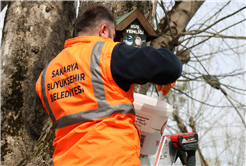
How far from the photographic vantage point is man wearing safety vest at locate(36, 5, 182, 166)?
1325 millimetres

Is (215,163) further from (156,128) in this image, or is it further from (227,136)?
(156,128)

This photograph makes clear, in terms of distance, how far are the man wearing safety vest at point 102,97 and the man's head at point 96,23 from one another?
21 cm

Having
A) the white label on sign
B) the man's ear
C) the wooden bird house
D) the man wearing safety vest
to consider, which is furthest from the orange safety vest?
the wooden bird house

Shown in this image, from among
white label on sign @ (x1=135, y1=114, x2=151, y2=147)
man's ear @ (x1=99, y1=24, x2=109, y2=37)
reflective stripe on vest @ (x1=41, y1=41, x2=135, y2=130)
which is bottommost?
white label on sign @ (x1=135, y1=114, x2=151, y2=147)

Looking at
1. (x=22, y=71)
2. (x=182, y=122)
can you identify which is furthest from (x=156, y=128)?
(x=182, y=122)

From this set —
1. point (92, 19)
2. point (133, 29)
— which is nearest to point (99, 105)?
point (92, 19)

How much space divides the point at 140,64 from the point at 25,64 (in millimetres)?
1890

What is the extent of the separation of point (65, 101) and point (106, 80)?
0.31m

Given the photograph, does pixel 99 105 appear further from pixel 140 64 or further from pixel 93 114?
pixel 140 64

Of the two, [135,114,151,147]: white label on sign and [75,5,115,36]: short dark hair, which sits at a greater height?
[75,5,115,36]: short dark hair

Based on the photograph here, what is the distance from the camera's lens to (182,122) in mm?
7551

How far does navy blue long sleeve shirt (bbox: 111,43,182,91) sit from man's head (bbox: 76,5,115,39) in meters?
0.38

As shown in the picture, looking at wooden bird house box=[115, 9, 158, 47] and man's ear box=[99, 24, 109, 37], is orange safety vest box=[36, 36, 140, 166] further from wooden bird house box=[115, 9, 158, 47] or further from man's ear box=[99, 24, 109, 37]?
wooden bird house box=[115, 9, 158, 47]

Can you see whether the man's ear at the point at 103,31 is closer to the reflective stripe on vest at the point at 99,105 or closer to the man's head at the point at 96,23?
the man's head at the point at 96,23
